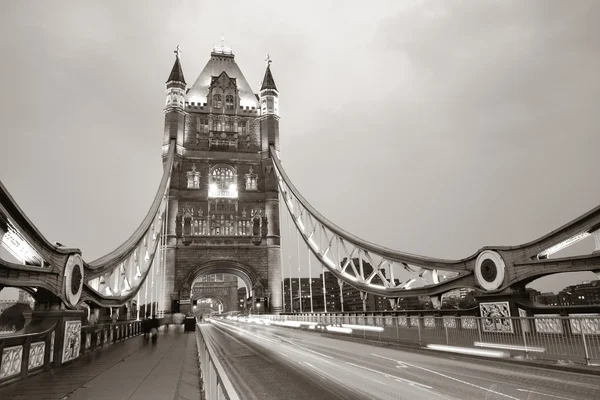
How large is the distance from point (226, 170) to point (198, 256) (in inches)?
405

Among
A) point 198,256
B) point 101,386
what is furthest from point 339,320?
point 198,256

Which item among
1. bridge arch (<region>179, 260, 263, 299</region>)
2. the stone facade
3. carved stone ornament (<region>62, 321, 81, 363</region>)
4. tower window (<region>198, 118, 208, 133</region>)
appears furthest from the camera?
the stone facade

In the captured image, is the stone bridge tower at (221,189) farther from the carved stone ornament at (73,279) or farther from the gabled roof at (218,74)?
the carved stone ornament at (73,279)

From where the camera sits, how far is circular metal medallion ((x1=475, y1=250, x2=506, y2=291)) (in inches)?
517

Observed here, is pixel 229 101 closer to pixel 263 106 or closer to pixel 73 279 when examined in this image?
pixel 263 106

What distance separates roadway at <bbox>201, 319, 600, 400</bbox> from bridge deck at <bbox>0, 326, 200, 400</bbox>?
102cm

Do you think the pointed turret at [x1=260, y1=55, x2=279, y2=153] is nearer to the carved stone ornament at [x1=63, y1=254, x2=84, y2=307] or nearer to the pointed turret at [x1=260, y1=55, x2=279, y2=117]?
the pointed turret at [x1=260, y1=55, x2=279, y2=117]

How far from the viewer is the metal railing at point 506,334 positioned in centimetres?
835

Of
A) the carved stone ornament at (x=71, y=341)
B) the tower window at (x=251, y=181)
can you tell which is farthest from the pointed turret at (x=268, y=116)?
the carved stone ornament at (x=71, y=341)

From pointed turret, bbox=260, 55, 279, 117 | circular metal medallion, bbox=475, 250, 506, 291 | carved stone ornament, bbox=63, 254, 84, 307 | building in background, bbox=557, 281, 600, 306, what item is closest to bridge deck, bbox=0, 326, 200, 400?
carved stone ornament, bbox=63, 254, 84, 307

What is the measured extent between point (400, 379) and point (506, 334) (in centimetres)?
526

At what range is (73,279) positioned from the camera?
10250 mm

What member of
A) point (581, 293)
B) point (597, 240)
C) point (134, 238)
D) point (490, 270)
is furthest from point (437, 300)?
point (581, 293)

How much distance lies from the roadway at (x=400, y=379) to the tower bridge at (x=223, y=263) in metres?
1.69
